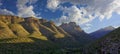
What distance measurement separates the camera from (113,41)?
19775 centimetres

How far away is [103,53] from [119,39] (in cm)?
1736

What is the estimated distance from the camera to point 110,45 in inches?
7697

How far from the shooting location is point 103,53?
199 metres

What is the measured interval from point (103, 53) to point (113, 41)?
496 inches

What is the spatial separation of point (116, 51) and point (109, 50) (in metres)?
9.44

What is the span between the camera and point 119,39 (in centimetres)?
19350

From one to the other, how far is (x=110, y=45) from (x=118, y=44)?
8.89 m

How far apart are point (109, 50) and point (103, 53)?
649cm

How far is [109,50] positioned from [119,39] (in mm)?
11698

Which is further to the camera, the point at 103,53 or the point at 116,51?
the point at 103,53

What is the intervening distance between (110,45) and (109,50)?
4.07 metres
